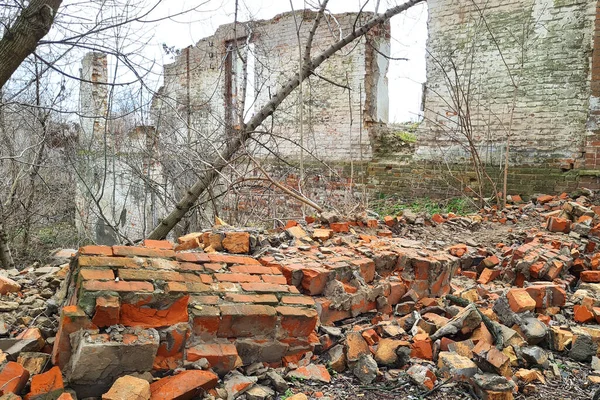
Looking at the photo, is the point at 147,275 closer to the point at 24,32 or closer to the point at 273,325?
the point at 273,325

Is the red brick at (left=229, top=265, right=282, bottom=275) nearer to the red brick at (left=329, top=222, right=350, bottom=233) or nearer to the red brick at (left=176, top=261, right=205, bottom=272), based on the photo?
the red brick at (left=176, top=261, right=205, bottom=272)

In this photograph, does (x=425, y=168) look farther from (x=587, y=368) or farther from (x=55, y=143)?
(x=55, y=143)

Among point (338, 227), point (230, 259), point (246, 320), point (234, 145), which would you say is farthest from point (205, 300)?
point (234, 145)

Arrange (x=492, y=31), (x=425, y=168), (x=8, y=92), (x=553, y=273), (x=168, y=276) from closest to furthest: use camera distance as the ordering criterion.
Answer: (x=168, y=276) → (x=553, y=273) → (x=8, y=92) → (x=492, y=31) → (x=425, y=168)

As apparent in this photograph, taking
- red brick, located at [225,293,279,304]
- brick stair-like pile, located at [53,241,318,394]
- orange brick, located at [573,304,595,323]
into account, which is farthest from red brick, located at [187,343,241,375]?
orange brick, located at [573,304,595,323]

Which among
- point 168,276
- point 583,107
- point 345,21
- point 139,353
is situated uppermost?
point 345,21

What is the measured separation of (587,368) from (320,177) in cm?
662

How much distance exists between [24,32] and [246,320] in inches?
92.0

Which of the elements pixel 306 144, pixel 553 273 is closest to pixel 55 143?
pixel 306 144

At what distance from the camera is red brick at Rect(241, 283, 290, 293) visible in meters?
2.30

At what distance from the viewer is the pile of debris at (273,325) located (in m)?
1.73

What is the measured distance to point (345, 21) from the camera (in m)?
8.49

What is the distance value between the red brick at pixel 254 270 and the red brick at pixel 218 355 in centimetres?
52

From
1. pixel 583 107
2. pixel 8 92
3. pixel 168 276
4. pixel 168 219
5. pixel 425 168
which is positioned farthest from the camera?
pixel 425 168
